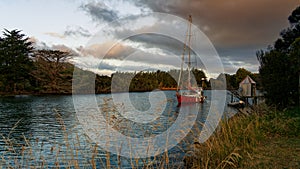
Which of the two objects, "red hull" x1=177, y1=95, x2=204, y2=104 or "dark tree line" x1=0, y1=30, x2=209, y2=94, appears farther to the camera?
"dark tree line" x1=0, y1=30, x2=209, y2=94

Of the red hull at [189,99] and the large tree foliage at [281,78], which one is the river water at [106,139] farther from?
the red hull at [189,99]

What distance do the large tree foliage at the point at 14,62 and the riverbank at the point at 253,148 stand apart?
157ft

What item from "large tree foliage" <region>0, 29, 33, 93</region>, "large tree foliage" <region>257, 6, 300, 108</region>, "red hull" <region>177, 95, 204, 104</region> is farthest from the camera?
"large tree foliage" <region>0, 29, 33, 93</region>

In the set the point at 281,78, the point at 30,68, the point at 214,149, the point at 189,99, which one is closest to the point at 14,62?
the point at 30,68

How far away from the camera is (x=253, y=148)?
694 cm

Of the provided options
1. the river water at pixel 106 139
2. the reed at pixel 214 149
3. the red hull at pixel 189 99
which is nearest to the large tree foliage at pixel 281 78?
the river water at pixel 106 139

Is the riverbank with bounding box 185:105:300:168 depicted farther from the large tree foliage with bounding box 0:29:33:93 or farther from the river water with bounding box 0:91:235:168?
the large tree foliage with bounding box 0:29:33:93

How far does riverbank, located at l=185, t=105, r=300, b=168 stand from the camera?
580cm

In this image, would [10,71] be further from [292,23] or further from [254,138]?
[254,138]

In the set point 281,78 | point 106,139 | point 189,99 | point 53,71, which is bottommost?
point 189,99

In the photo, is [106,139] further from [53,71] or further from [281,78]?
[53,71]

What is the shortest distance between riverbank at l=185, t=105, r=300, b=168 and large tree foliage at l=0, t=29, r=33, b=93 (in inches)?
1881

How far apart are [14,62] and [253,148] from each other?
164 feet

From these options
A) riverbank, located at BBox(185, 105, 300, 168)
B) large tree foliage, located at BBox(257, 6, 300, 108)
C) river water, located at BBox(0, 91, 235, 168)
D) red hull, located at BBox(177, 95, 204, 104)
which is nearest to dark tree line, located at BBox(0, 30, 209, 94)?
red hull, located at BBox(177, 95, 204, 104)
